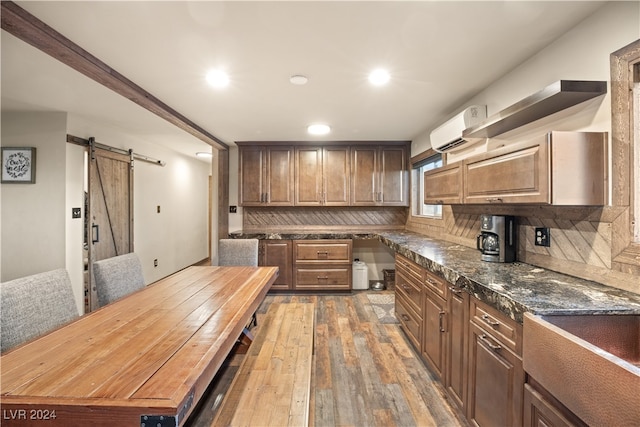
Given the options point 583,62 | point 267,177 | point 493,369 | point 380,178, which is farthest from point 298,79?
point 380,178

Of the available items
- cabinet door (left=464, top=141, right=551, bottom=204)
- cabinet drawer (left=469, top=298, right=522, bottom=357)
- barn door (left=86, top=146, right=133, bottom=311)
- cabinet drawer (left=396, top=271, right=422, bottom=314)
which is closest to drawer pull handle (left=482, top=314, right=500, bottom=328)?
cabinet drawer (left=469, top=298, right=522, bottom=357)

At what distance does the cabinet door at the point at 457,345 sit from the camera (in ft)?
5.59

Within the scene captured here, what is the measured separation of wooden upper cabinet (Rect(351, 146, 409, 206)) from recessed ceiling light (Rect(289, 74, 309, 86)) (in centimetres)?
230

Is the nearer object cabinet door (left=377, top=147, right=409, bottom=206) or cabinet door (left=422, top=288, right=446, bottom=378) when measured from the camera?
cabinet door (left=422, top=288, right=446, bottom=378)

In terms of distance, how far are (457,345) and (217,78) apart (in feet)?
8.61

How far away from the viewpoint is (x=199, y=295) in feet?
6.02

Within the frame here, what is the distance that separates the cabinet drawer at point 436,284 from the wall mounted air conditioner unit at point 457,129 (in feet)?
4.25

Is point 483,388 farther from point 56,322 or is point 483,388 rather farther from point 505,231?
point 56,322

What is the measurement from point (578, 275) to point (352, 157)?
3372 mm

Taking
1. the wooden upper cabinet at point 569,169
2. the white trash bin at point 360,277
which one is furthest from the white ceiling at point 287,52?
the white trash bin at point 360,277

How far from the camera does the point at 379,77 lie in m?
2.30

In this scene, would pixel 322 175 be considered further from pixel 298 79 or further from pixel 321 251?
pixel 298 79

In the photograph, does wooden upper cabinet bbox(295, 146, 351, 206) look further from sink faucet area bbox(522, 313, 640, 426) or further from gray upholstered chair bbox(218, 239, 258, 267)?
sink faucet area bbox(522, 313, 640, 426)

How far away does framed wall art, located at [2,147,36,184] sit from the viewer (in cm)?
321
